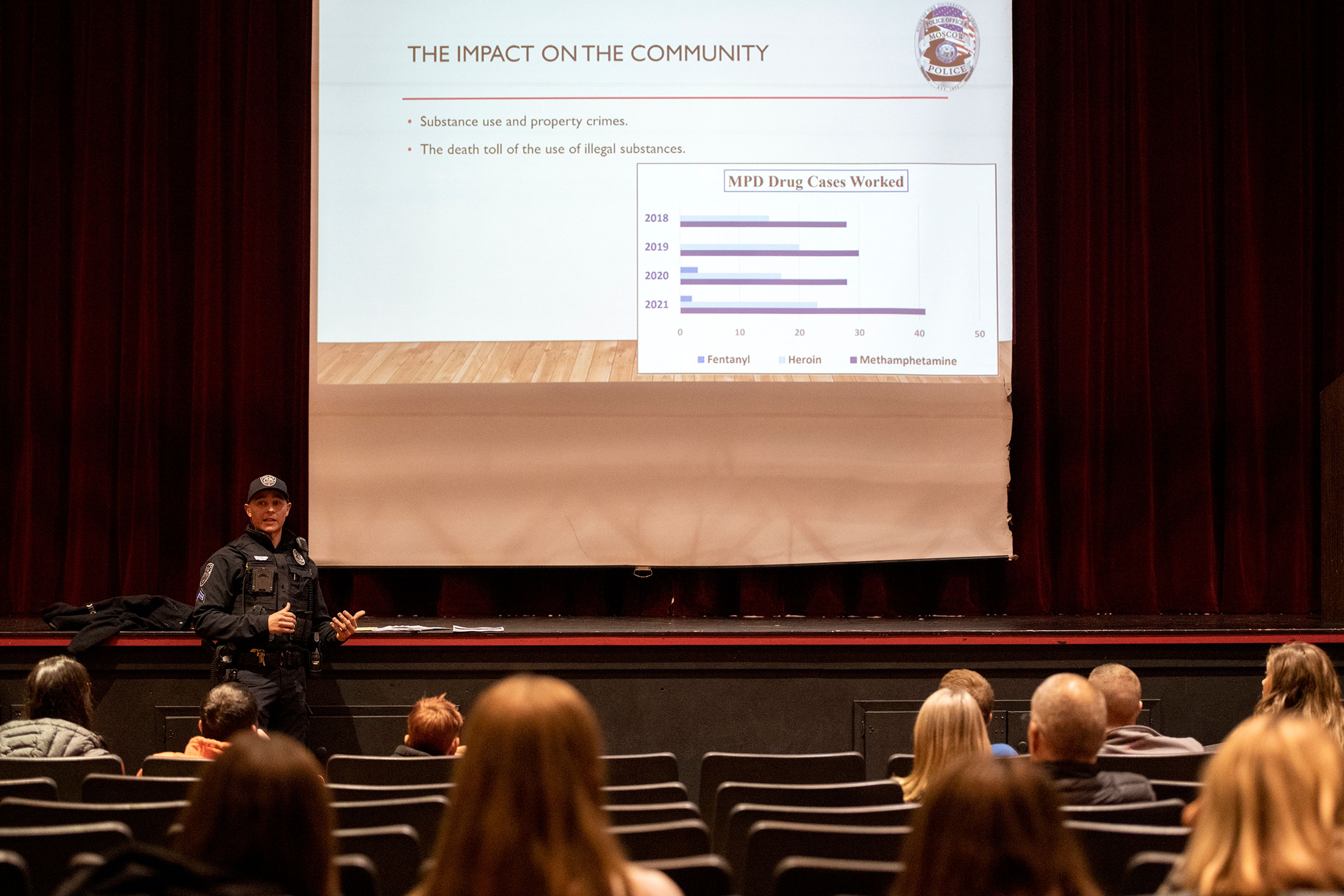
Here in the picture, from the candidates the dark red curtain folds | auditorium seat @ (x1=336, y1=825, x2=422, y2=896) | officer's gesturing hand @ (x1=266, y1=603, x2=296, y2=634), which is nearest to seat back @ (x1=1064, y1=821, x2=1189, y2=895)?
auditorium seat @ (x1=336, y1=825, x2=422, y2=896)

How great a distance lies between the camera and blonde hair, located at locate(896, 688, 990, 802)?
9.20 ft

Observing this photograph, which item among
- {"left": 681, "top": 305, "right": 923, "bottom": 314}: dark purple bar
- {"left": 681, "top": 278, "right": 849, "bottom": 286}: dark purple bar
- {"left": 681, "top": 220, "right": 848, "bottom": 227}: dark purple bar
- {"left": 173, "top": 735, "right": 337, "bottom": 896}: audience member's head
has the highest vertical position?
{"left": 681, "top": 220, "right": 848, "bottom": 227}: dark purple bar

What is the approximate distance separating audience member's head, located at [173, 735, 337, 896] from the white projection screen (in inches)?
177

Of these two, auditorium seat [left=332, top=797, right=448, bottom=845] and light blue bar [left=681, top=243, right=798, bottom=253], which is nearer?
auditorium seat [left=332, top=797, right=448, bottom=845]

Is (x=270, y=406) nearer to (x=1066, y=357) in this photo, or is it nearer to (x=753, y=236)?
(x=753, y=236)

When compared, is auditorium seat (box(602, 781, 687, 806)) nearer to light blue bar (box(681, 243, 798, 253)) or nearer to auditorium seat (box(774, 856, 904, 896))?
auditorium seat (box(774, 856, 904, 896))

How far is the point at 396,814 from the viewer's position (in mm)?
2453

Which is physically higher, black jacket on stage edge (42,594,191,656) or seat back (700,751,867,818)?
black jacket on stage edge (42,594,191,656)

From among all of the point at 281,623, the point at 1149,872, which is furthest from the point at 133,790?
the point at 1149,872

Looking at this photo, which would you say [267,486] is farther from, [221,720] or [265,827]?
[265,827]

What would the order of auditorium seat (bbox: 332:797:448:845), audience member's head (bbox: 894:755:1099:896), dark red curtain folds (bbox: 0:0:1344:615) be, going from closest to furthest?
audience member's head (bbox: 894:755:1099:896)
auditorium seat (bbox: 332:797:448:845)
dark red curtain folds (bbox: 0:0:1344:615)

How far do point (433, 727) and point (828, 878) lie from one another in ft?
5.88

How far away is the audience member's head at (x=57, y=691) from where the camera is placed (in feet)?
11.8

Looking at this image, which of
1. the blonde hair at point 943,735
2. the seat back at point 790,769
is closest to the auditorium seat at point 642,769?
the seat back at point 790,769
